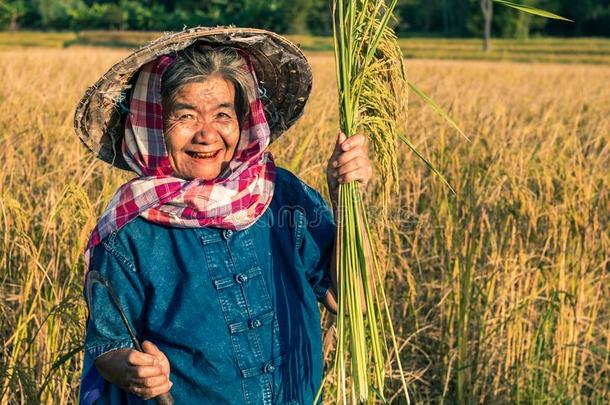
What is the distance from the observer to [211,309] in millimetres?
1471

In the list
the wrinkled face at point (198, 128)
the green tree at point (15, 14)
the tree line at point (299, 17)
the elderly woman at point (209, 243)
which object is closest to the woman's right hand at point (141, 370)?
the elderly woman at point (209, 243)

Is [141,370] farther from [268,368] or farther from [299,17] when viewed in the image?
[299,17]

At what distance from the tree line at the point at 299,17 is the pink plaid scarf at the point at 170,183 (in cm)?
4258

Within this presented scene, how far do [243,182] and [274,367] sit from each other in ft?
1.05

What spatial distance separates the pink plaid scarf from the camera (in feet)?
4.81

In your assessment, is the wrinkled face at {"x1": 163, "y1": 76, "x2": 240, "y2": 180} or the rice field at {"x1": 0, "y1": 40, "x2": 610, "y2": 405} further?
the rice field at {"x1": 0, "y1": 40, "x2": 610, "y2": 405}

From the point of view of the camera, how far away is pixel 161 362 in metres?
1.37

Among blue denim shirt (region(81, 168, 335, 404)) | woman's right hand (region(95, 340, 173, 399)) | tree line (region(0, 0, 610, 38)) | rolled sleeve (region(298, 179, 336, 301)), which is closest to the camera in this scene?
woman's right hand (region(95, 340, 173, 399))

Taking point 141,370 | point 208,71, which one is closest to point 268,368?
point 141,370

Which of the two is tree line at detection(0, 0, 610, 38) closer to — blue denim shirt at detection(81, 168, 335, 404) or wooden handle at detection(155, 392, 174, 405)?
blue denim shirt at detection(81, 168, 335, 404)

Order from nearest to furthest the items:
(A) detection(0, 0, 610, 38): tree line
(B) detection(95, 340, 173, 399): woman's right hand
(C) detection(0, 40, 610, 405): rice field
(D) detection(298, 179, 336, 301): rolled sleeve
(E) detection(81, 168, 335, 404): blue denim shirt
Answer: (B) detection(95, 340, 173, 399): woman's right hand, (E) detection(81, 168, 335, 404): blue denim shirt, (D) detection(298, 179, 336, 301): rolled sleeve, (C) detection(0, 40, 610, 405): rice field, (A) detection(0, 0, 610, 38): tree line

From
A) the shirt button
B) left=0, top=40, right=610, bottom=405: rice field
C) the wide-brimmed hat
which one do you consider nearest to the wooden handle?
the shirt button

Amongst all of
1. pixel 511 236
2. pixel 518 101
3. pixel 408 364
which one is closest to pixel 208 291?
pixel 408 364

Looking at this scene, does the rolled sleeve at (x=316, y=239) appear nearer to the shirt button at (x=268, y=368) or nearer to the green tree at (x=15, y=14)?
the shirt button at (x=268, y=368)
